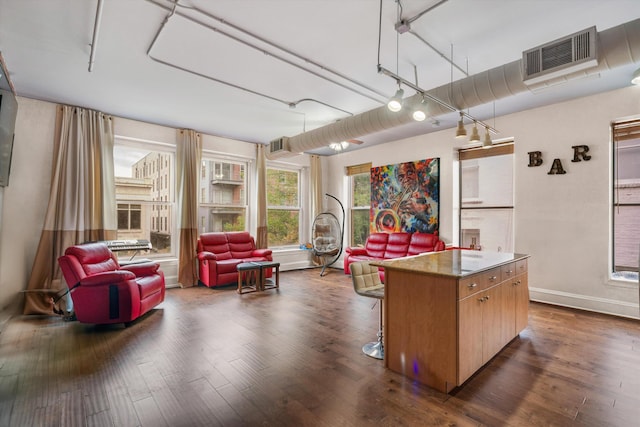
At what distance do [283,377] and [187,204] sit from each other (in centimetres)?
409

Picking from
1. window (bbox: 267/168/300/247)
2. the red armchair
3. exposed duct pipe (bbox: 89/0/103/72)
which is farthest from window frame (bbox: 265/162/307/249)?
exposed duct pipe (bbox: 89/0/103/72)

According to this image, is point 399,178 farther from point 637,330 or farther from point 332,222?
point 637,330

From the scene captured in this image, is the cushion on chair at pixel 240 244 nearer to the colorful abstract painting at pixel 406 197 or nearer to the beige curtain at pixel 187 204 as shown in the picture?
the beige curtain at pixel 187 204

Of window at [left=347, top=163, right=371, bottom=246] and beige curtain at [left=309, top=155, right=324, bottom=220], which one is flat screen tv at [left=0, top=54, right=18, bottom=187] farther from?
→ window at [left=347, top=163, right=371, bottom=246]

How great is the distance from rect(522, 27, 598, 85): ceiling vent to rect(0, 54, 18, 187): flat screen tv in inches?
189

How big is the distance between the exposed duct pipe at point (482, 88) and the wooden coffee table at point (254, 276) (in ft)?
7.20

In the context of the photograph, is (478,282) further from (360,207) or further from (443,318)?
(360,207)

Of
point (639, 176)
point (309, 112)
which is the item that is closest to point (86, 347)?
point (309, 112)

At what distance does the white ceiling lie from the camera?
237 centimetres

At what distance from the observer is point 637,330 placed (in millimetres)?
3303

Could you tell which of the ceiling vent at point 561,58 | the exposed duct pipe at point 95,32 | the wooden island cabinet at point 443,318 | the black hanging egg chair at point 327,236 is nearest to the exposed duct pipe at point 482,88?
the ceiling vent at point 561,58

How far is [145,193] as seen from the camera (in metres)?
5.41

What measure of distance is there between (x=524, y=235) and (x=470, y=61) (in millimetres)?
2817

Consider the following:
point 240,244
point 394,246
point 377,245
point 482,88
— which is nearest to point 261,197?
point 240,244
